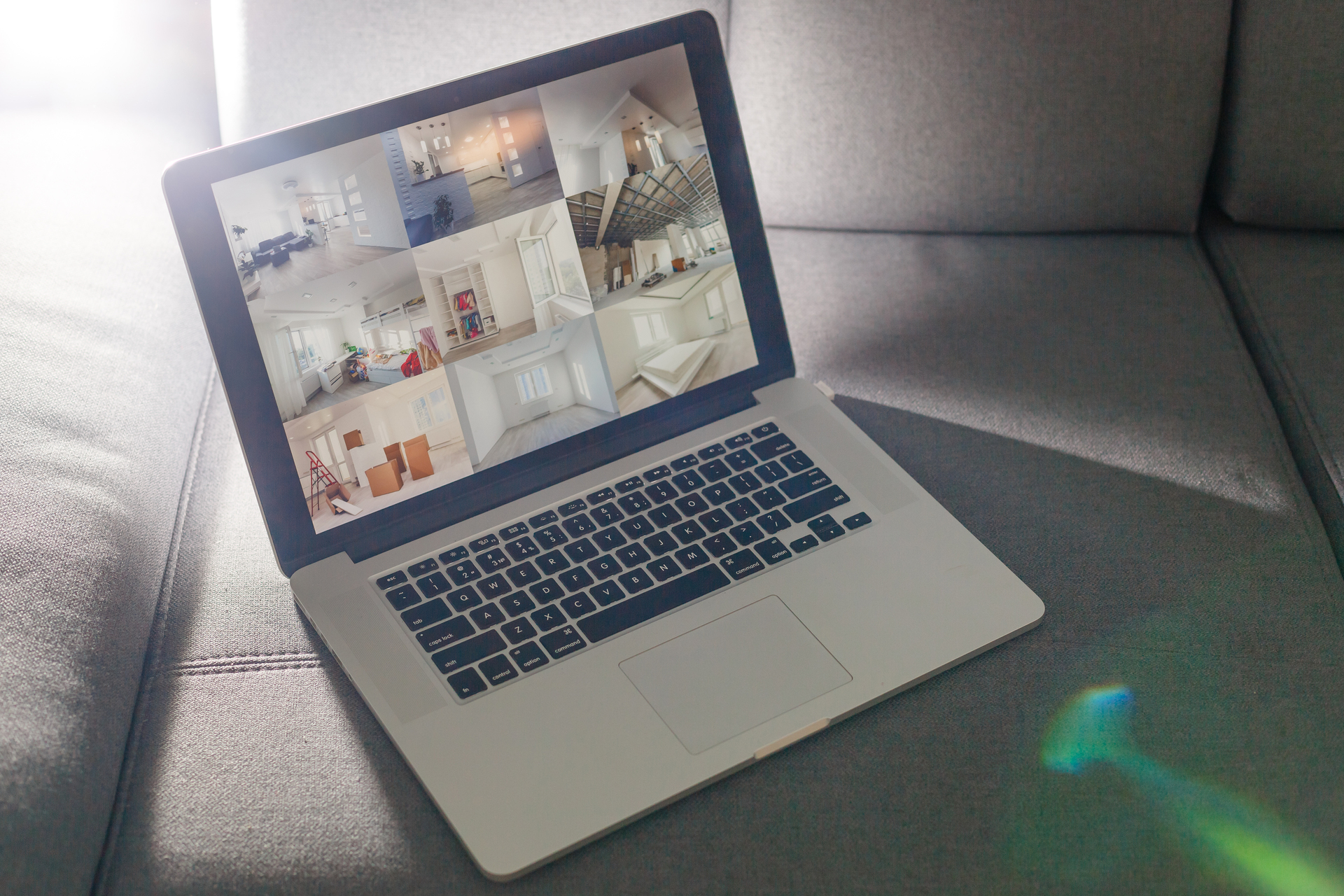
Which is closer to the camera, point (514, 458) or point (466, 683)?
point (466, 683)

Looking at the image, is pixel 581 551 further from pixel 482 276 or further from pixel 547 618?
pixel 482 276

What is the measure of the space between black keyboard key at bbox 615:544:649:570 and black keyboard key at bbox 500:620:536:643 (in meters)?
0.08

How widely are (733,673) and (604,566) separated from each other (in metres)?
0.12

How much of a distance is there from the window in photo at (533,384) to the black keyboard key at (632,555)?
0.14m

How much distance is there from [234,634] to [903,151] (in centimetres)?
79

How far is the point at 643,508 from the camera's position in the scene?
68 centimetres

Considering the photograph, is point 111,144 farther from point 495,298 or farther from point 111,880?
point 111,880

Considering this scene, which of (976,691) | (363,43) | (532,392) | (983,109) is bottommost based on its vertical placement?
(976,691)

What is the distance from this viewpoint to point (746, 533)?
67 cm

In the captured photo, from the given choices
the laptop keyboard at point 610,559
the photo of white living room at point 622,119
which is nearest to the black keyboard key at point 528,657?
the laptop keyboard at point 610,559

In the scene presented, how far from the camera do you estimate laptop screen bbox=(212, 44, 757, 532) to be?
24.4 inches

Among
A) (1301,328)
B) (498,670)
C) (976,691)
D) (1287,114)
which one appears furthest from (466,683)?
(1287,114)

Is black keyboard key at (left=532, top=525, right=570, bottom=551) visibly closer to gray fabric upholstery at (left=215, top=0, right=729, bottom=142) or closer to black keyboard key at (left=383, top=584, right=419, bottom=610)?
black keyboard key at (left=383, top=584, right=419, bottom=610)

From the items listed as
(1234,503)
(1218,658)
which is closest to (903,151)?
(1234,503)
